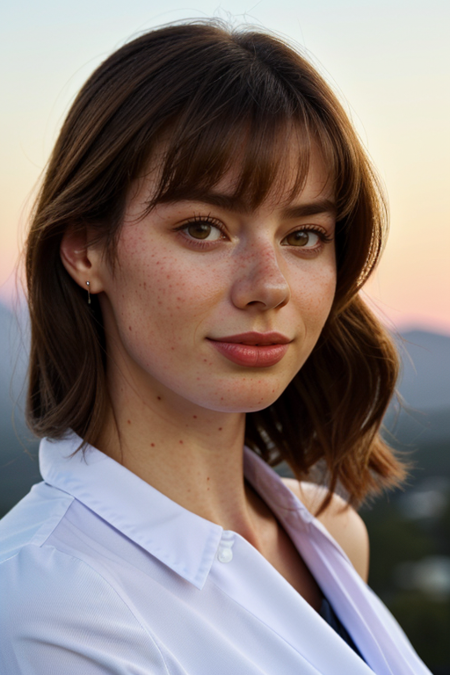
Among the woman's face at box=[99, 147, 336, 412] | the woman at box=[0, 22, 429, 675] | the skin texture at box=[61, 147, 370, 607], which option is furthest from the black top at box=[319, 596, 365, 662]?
the woman's face at box=[99, 147, 336, 412]

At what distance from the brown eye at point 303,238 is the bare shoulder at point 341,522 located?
1108 mm

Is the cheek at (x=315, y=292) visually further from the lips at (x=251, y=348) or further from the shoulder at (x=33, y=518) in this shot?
the shoulder at (x=33, y=518)

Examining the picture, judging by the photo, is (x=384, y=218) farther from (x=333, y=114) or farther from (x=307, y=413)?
(x=307, y=413)

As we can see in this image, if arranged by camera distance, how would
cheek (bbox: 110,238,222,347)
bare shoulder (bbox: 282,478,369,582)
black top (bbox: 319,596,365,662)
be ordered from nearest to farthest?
→ 1. cheek (bbox: 110,238,222,347)
2. black top (bbox: 319,596,365,662)
3. bare shoulder (bbox: 282,478,369,582)

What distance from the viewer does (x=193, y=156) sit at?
1.55 metres

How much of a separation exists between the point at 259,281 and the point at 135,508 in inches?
25.9

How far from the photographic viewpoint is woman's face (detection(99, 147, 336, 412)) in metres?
1.61

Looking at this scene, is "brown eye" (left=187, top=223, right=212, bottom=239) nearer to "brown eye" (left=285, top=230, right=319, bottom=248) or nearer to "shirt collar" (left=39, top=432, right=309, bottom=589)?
"brown eye" (left=285, top=230, right=319, bottom=248)

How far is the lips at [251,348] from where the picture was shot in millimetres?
1644

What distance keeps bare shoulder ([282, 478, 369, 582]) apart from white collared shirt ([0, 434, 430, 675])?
64 cm

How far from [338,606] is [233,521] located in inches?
17.6

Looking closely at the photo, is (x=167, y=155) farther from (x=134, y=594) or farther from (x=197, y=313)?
(x=134, y=594)

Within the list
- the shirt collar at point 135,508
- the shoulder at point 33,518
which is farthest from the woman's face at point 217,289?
the shoulder at point 33,518

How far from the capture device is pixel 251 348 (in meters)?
1.66
